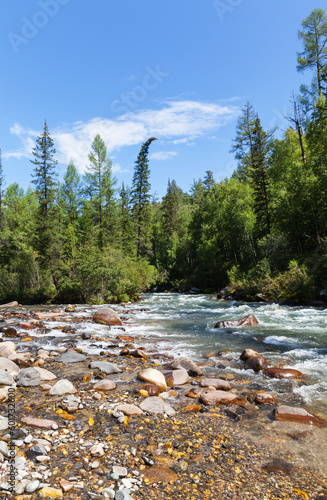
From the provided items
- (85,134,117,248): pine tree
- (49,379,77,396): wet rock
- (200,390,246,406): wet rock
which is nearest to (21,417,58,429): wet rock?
(49,379,77,396): wet rock

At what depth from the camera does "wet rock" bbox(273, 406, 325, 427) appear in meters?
4.40

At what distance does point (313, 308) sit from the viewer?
1605 centimetres

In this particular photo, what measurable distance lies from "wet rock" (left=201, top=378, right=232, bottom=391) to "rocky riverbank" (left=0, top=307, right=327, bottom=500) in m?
0.02

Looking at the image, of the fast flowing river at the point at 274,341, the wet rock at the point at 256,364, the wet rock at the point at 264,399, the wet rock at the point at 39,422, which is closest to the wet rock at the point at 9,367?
the wet rock at the point at 39,422

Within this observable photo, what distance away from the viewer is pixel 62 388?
5.14 m

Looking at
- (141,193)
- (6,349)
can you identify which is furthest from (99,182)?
(6,349)

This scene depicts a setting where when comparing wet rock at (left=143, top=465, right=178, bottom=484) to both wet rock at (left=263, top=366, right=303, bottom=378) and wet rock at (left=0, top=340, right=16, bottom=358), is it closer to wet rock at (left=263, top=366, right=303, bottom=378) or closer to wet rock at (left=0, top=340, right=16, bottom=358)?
wet rock at (left=263, top=366, right=303, bottom=378)

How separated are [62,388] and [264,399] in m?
3.67

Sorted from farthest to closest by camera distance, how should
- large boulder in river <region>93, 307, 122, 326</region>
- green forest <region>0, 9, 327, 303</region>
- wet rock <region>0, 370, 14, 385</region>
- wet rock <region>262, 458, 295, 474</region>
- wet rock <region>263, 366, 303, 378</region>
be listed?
1. green forest <region>0, 9, 327, 303</region>
2. large boulder in river <region>93, 307, 122, 326</region>
3. wet rock <region>263, 366, 303, 378</region>
4. wet rock <region>0, 370, 14, 385</region>
5. wet rock <region>262, 458, 295, 474</region>

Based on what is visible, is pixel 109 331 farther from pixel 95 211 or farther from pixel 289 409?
pixel 95 211

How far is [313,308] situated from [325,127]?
456 inches

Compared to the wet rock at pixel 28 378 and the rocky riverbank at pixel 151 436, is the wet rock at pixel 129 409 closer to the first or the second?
the rocky riverbank at pixel 151 436

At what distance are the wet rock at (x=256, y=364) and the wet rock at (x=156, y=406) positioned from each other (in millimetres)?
2861

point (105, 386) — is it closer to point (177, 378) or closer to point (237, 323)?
point (177, 378)
